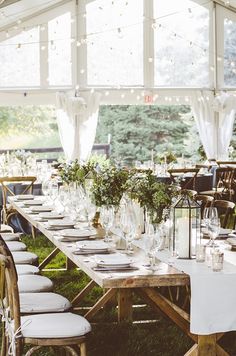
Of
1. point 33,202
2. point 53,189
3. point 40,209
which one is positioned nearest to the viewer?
point 40,209

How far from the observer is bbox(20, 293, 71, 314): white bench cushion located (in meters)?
3.86

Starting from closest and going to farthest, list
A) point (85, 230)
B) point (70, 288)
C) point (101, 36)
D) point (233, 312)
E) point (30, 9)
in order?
point (233, 312)
point (85, 230)
point (70, 288)
point (30, 9)
point (101, 36)

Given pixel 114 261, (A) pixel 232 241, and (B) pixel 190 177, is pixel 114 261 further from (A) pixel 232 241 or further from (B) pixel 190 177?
(B) pixel 190 177

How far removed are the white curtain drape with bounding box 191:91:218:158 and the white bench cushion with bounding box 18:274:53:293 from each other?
10375 millimetres

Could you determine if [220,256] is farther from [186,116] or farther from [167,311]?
[186,116]

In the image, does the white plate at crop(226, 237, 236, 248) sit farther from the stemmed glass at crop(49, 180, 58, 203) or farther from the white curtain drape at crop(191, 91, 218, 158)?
the white curtain drape at crop(191, 91, 218, 158)

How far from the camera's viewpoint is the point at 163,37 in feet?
47.4

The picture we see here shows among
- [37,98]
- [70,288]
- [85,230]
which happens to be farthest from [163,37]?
[85,230]

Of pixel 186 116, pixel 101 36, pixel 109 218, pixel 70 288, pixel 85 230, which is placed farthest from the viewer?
pixel 186 116

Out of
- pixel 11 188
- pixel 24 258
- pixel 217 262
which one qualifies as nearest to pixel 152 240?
pixel 217 262

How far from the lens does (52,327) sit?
3494mm

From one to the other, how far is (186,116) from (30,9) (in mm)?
7557

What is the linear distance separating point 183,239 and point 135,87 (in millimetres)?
10696

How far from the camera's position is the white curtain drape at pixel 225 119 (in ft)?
46.9
